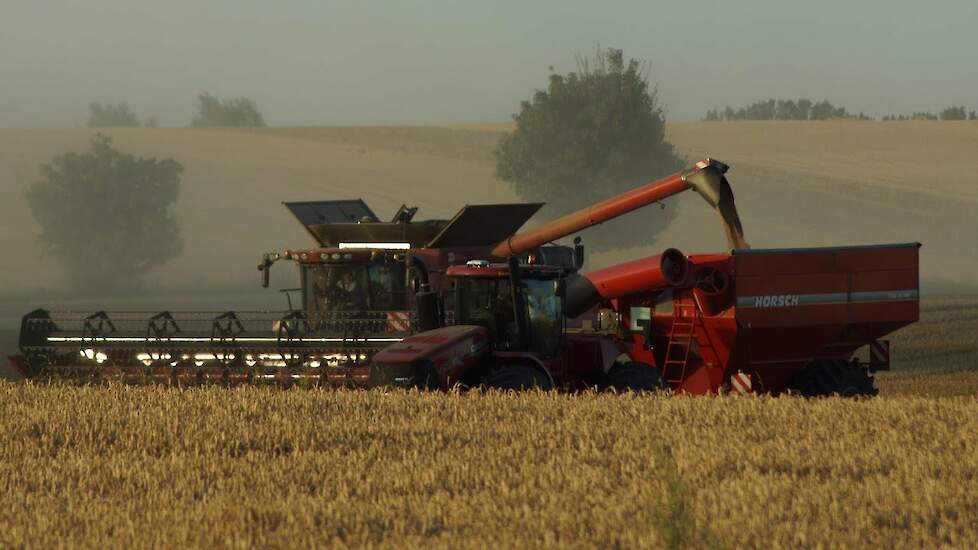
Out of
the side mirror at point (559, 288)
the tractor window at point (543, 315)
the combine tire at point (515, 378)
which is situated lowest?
the combine tire at point (515, 378)

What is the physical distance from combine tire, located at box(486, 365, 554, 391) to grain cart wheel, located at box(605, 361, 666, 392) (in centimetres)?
124

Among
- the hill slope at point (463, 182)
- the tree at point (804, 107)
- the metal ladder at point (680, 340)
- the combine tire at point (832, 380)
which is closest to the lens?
the metal ladder at point (680, 340)

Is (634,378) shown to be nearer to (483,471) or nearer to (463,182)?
(483,471)

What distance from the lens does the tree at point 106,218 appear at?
70.1 meters

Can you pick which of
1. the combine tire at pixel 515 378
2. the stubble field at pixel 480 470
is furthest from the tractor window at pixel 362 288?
the combine tire at pixel 515 378

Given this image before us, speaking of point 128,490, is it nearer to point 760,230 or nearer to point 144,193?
point 144,193

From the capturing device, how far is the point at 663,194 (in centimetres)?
2119

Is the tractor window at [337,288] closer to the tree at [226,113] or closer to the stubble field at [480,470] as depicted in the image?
the stubble field at [480,470]

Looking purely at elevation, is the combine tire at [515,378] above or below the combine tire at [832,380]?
above

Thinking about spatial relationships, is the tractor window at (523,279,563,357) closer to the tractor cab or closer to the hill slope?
the tractor cab

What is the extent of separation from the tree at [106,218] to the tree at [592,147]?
654 inches

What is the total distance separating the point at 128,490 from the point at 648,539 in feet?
11.5

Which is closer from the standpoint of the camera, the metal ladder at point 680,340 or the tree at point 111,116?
the metal ladder at point 680,340

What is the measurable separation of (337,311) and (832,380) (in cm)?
616
